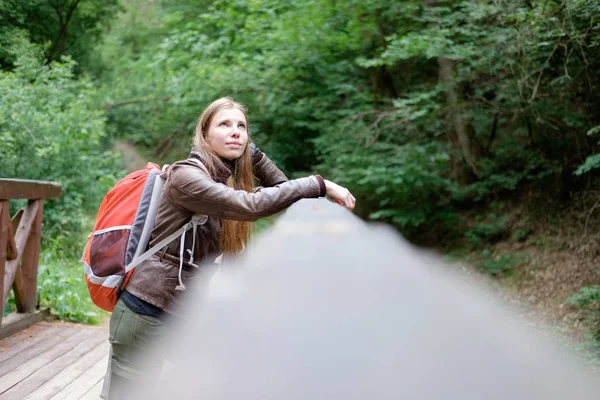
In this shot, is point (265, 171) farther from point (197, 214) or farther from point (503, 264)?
point (503, 264)

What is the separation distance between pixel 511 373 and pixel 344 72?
33.9ft

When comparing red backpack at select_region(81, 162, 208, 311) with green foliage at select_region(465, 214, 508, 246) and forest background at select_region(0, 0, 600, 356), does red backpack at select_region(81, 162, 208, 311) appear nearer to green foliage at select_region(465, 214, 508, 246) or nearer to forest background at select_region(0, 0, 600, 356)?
forest background at select_region(0, 0, 600, 356)

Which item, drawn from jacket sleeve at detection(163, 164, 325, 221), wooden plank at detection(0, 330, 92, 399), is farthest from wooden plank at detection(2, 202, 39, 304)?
jacket sleeve at detection(163, 164, 325, 221)

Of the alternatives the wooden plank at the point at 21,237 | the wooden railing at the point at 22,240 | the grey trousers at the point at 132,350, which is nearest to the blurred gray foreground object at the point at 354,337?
the grey trousers at the point at 132,350

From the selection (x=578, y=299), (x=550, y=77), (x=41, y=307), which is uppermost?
(x=550, y=77)

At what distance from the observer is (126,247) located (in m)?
2.07

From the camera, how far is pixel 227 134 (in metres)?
2.13

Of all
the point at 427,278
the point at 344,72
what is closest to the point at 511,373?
the point at 427,278

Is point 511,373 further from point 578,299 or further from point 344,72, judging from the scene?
point 344,72

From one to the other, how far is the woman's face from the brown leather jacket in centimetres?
8

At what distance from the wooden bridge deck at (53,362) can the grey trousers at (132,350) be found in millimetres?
1498

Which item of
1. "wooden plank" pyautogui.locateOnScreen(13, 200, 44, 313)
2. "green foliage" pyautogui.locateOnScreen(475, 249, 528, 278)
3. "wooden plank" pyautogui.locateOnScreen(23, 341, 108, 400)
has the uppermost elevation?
A: "wooden plank" pyautogui.locateOnScreen(13, 200, 44, 313)

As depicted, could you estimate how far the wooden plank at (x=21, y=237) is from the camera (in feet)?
14.7

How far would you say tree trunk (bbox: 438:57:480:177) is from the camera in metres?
9.38
